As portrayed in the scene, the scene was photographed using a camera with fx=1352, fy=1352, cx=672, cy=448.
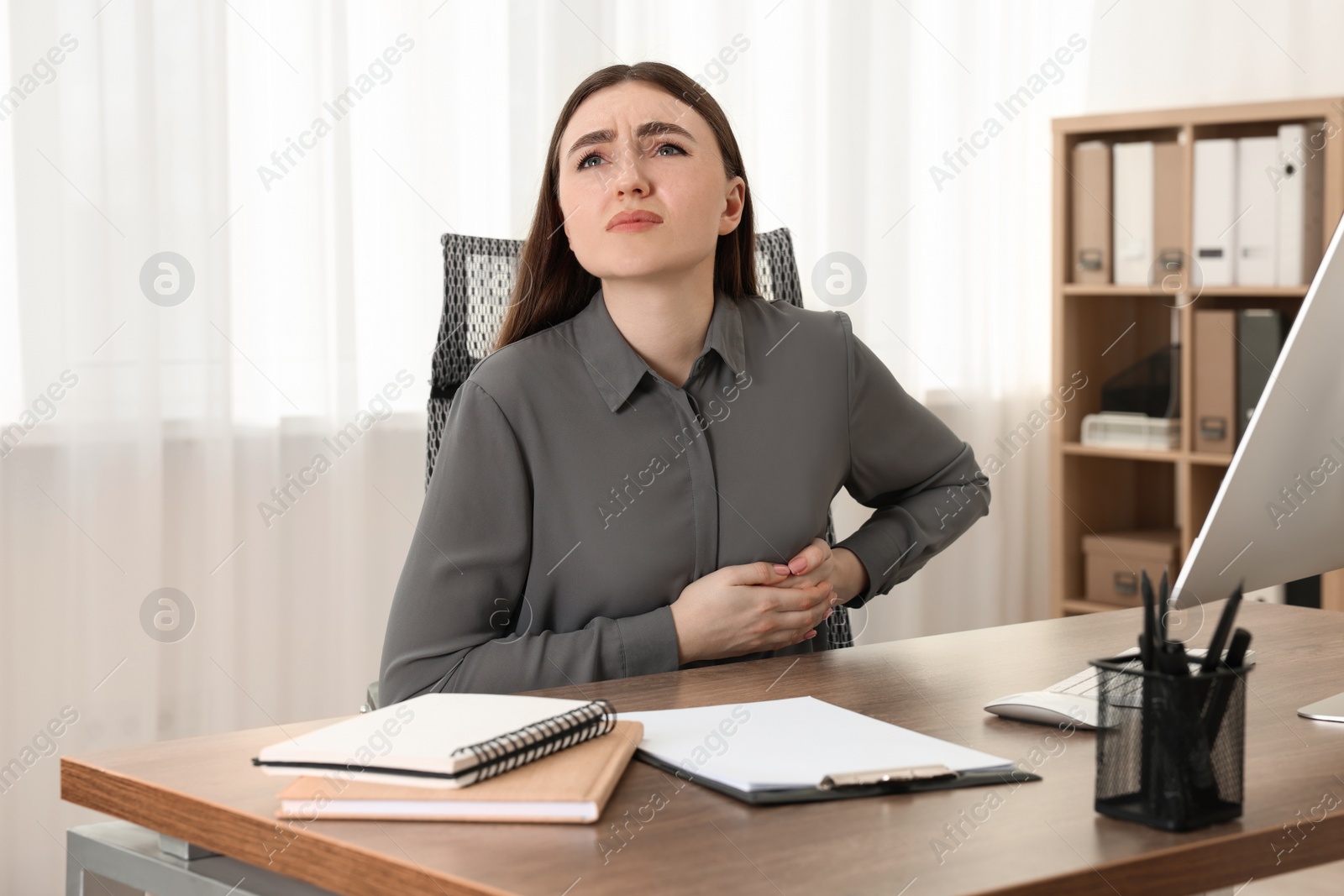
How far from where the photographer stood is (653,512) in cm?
149

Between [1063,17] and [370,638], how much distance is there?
254 cm

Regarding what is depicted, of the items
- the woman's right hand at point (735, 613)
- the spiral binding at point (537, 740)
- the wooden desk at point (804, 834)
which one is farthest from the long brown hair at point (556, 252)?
the spiral binding at point (537, 740)

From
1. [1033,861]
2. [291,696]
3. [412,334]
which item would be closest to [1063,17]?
[412,334]

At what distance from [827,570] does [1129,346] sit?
96.8 inches

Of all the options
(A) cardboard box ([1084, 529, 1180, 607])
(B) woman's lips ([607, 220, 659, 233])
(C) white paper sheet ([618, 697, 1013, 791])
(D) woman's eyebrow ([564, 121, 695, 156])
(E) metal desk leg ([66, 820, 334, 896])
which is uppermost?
(D) woman's eyebrow ([564, 121, 695, 156])

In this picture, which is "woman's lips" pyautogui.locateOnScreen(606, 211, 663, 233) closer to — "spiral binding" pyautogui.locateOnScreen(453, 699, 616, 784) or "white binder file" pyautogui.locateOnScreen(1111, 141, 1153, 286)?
"spiral binding" pyautogui.locateOnScreen(453, 699, 616, 784)

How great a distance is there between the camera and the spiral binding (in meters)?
0.91

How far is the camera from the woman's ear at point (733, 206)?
1.69 metres

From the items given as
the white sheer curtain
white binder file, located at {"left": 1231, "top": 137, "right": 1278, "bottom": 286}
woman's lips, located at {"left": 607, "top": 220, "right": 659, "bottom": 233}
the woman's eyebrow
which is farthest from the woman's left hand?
white binder file, located at {"left": 1231, "top": 137, "right": 1278, "bottom": 286}

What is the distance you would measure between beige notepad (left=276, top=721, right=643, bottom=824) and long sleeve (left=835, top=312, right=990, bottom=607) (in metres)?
0.80

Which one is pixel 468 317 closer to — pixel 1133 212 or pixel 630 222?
pixel 630 222

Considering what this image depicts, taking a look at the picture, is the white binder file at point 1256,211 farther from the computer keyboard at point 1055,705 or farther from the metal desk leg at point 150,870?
the metal desk leg at point 150,870

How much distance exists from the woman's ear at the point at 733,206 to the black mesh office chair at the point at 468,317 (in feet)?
0.94

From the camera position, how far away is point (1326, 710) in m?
1.18
